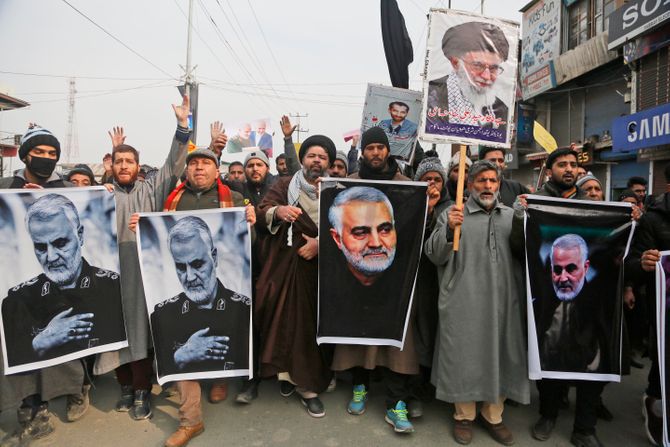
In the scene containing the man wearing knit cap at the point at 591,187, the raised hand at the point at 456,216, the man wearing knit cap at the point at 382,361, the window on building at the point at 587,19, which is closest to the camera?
the raised hand at the point at 456,216

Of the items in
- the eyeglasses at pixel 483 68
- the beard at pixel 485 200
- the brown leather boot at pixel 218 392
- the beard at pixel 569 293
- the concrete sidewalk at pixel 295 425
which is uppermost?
the eyeglasses at pixel 483 68

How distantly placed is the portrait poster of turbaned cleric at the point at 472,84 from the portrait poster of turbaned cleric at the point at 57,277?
8.20ft

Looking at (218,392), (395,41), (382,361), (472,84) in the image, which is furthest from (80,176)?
(395,41)

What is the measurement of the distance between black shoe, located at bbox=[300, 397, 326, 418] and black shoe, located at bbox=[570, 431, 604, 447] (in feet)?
5.82

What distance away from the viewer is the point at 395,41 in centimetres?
496

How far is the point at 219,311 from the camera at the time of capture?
9.78 ft

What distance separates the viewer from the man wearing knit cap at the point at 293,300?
10.4ft

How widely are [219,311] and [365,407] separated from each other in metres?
1.40

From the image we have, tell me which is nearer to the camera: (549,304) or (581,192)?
(549,304)

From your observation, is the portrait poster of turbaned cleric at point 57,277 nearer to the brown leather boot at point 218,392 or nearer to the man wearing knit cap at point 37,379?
the man wearing knit cap at point 37,379

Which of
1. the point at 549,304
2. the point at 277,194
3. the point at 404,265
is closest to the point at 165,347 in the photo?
the point at 277,194

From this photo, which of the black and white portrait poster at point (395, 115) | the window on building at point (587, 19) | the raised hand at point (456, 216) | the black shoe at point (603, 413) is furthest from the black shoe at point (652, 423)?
the window on building at point (587, 19)

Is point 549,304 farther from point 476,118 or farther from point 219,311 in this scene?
point 219,311

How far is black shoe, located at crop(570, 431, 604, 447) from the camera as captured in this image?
8.86 ft
